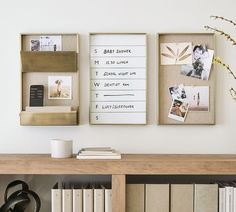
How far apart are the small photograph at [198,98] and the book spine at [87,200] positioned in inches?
27.4

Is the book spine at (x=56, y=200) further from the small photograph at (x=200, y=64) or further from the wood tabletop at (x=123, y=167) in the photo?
the small photograph at (x=200, y=64)

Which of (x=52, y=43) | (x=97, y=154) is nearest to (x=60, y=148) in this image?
(x=97, y=154)

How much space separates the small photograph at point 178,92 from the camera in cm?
201

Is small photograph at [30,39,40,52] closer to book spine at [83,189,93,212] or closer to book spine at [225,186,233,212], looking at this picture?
book spine at [83,189,93,212]

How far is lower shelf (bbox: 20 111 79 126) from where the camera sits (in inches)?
75.5

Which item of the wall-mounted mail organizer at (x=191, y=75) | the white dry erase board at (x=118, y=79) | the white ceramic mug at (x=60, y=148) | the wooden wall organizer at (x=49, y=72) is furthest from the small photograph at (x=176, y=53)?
the white ceramic mug at (x=60, y=148)

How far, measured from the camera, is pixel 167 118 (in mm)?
2014

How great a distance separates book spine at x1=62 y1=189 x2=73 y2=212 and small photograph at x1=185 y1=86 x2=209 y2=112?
77 centimetres

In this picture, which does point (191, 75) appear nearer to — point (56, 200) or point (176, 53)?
point (176, 53)

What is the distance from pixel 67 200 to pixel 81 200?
0.07 meters

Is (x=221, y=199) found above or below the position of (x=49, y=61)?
below

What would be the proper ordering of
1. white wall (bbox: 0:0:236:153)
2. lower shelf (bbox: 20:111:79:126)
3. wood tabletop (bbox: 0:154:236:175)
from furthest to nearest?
white wall (bbox: 0:0:236:153), lower shelf (bbox: 20:111:79:126), wood tabletop (bbox: 0:154:236:175)

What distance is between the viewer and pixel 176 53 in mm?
2010

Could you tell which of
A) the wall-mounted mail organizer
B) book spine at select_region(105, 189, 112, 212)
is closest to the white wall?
the wall-mounted mail organizer
